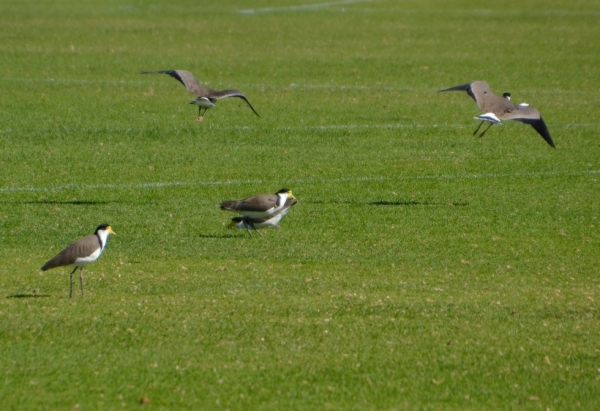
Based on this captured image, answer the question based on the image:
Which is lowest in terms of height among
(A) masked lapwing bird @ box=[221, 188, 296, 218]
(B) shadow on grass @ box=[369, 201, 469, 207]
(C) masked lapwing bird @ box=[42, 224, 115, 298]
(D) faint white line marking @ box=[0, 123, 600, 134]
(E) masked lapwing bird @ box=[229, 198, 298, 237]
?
(B) shadow on grass @ box=[369, 201, 469, 207]

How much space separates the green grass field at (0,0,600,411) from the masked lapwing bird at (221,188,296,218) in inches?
15.8

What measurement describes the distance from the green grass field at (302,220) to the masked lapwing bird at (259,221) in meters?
0.20

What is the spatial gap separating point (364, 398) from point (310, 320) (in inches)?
79.8

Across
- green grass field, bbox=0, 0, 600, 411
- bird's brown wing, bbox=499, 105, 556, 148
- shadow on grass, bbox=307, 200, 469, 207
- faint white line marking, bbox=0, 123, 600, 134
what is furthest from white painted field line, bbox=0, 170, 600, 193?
faint white line marking, bbox=0, 123, 600, 134

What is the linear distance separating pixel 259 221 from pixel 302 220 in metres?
1.36

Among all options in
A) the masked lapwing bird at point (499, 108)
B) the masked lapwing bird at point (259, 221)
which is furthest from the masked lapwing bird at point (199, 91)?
the masked lapwing bird at point (499, 108)

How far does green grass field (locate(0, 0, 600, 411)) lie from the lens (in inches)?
373

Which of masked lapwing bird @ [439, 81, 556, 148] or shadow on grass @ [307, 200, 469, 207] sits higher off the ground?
masked lapwing bird @ [439, 81, 556, 148]

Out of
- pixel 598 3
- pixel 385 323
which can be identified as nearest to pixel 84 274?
pixel 385 323

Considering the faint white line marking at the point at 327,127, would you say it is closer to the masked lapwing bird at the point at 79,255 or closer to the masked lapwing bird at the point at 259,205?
the masked lapwing bird at the point at 259,205

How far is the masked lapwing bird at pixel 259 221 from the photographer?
49.0 feet

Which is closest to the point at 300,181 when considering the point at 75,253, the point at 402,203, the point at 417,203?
the point at 402,203

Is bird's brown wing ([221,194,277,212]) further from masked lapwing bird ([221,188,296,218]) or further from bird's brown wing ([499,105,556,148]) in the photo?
bird's brown wing ([499,105,556,148])

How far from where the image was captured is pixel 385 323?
35.7ft
